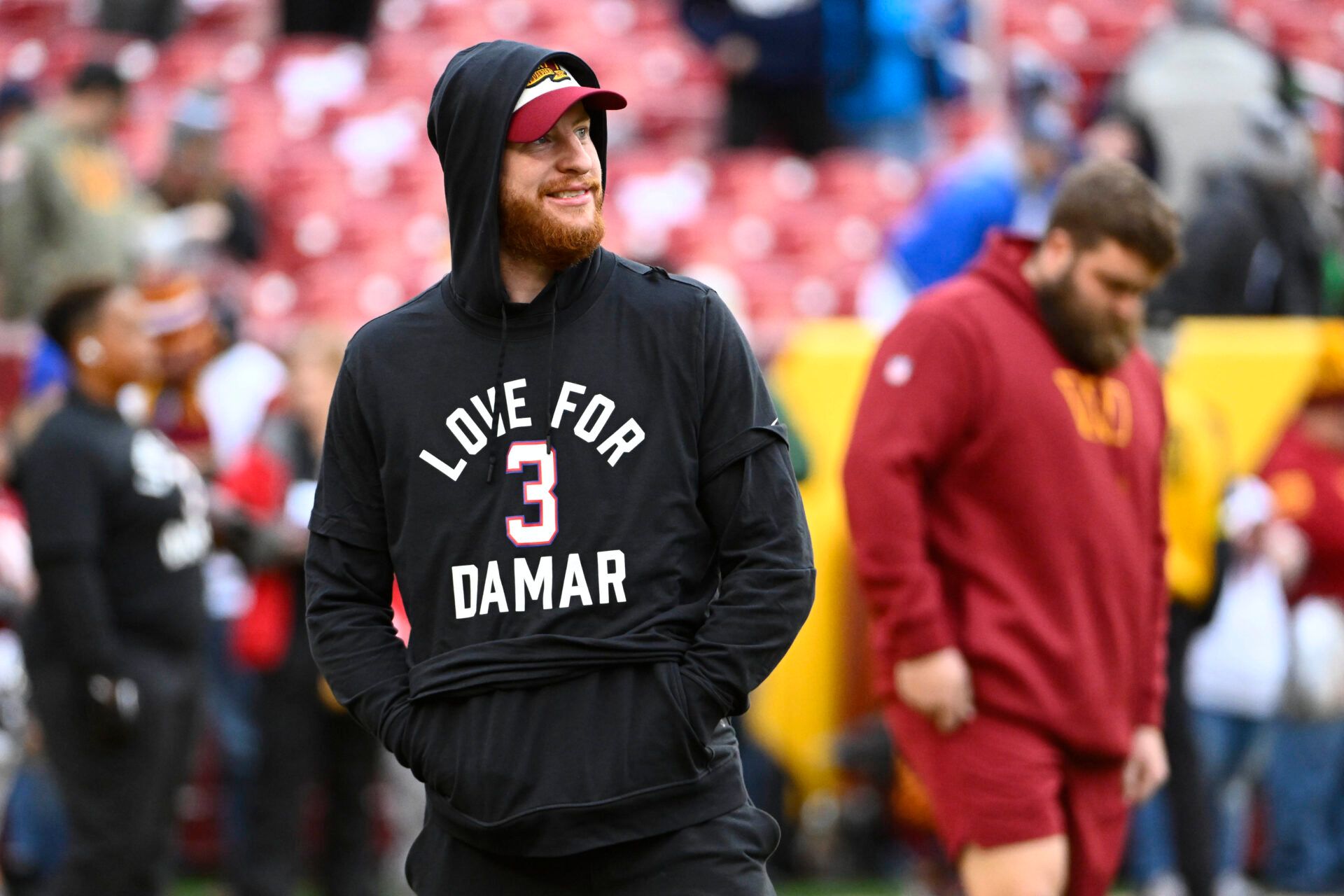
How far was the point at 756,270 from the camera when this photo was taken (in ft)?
34.2

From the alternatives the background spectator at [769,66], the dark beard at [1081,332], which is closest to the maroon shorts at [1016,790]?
the dark beard at [1081,332]

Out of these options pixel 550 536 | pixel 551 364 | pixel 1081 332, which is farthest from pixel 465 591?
→ pixel 1081 332

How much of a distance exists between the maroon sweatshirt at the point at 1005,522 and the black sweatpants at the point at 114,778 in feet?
7.69

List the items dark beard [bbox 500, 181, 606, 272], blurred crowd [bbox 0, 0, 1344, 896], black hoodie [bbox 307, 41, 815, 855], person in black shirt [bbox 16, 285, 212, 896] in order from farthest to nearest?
blurred crowd [bbox 0, 0, 1344, 896], person in black shirt [bbox 16, 285, 212, 896], dark beard [bbox 500, 181, 606, 272], black hoodie [bbox 307, 41, 815, 855]

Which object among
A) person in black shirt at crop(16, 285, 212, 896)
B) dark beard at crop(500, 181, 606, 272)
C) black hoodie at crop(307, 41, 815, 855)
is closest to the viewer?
black hoodie at crop(307, 41, 815, 855)

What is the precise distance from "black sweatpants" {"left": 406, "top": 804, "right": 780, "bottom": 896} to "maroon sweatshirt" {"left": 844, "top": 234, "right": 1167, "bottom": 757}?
1434 mm

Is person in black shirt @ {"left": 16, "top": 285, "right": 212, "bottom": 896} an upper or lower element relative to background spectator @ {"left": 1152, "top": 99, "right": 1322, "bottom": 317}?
lower

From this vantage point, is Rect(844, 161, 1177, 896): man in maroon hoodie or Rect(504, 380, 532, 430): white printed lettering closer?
Rect(504, 380, 532, 430): white printed lettering

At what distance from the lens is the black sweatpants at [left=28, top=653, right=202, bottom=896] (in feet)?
18.4

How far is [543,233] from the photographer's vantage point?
3000 millimetres

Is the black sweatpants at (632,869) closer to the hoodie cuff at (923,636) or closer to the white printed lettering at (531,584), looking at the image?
the white printed lettering at (531,584)

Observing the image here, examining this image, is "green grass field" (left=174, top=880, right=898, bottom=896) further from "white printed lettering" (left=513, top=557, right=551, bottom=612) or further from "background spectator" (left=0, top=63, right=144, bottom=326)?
"white printed lettering" (left=513, top=557, right=551, bottom=612)

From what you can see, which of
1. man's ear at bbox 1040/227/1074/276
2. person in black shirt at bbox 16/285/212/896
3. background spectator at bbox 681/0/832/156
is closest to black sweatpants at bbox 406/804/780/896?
man's ear at bbox 1040/227/1074/276

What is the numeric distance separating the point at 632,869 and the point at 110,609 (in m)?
3.32
